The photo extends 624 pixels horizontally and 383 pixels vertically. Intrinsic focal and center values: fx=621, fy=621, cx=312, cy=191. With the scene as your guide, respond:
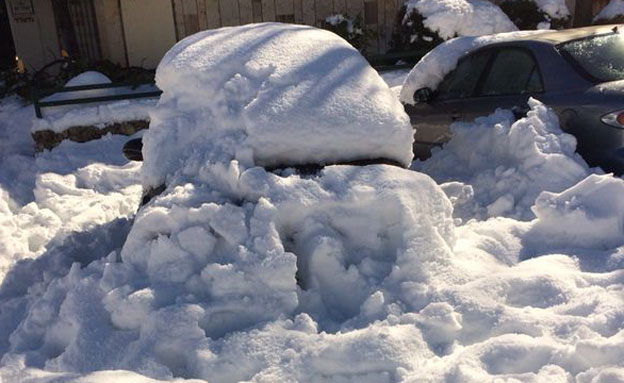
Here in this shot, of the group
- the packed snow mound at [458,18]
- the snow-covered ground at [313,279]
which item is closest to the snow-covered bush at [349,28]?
the packed snow mound at [458,18]

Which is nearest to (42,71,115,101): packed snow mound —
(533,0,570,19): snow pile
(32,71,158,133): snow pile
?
(32,71,158,133): snow pile

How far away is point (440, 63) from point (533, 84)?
5.14ft

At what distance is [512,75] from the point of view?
233 inches

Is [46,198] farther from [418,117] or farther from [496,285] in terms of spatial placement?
[496,285]

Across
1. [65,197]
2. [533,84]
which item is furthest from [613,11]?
[65,197]

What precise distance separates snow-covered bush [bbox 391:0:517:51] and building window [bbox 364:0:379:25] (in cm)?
204

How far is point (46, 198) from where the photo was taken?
283 inches

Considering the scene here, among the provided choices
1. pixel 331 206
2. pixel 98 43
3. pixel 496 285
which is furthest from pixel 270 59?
pixel 98 43

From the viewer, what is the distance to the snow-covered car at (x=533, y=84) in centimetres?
500

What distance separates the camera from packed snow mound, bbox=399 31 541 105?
681 centimetres

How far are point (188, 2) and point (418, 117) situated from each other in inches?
346

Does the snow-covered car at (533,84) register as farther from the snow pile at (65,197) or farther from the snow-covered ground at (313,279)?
the snow pile at (65,197)

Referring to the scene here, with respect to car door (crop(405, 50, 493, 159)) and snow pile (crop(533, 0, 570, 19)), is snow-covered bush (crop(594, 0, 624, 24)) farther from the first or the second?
car door (crop(405, 50, 493, 159))

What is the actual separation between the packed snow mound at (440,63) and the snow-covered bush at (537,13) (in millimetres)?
6949
